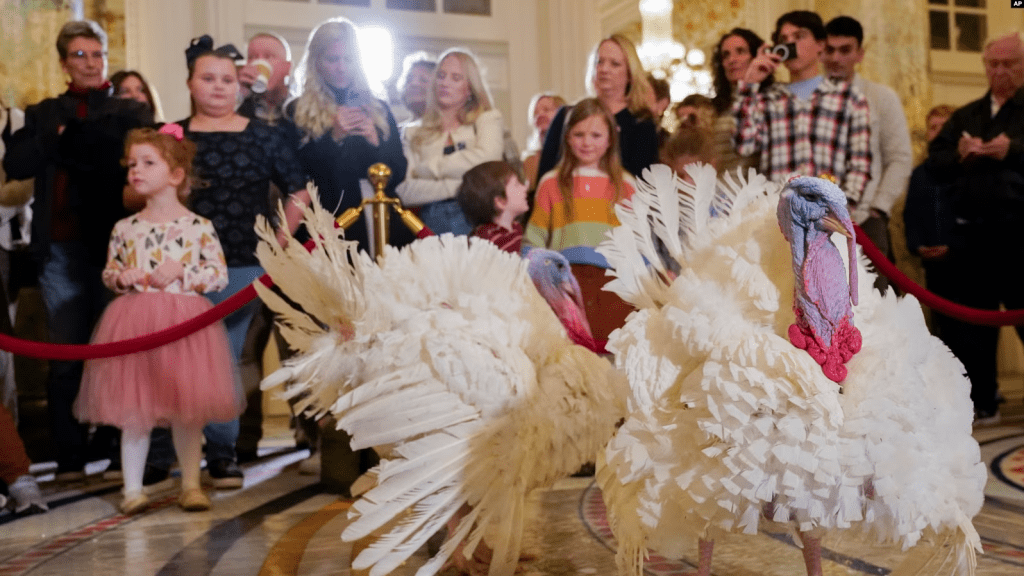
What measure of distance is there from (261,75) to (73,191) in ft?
3.79

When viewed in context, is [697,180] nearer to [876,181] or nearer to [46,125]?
[876,181]

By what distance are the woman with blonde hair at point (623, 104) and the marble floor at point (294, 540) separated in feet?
5.27

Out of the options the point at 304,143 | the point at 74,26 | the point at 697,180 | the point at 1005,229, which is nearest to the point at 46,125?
the point at 74,26

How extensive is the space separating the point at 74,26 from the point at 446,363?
3188 millimetres

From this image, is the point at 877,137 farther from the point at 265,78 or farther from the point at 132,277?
the point at 132,277

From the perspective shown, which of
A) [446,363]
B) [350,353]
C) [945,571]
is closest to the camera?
[945,571]

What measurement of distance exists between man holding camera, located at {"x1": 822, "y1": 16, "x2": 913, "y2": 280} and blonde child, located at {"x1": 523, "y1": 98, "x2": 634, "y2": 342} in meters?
1.46

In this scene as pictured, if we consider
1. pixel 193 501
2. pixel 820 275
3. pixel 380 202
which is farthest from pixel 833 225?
pixel 193 501

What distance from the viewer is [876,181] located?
5.29 metres

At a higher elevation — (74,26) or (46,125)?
(74,26)

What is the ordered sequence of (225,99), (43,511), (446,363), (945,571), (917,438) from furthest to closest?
(225,99)
(43,511)
(446,363)
(945,571)
(917,438)

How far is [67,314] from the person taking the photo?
4648 mm

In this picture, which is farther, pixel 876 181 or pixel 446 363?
pixel 876 181

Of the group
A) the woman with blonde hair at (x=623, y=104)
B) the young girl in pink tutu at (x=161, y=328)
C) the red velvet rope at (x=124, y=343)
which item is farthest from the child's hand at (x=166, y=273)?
the woman with blonde hair at (x=623, y=104)
